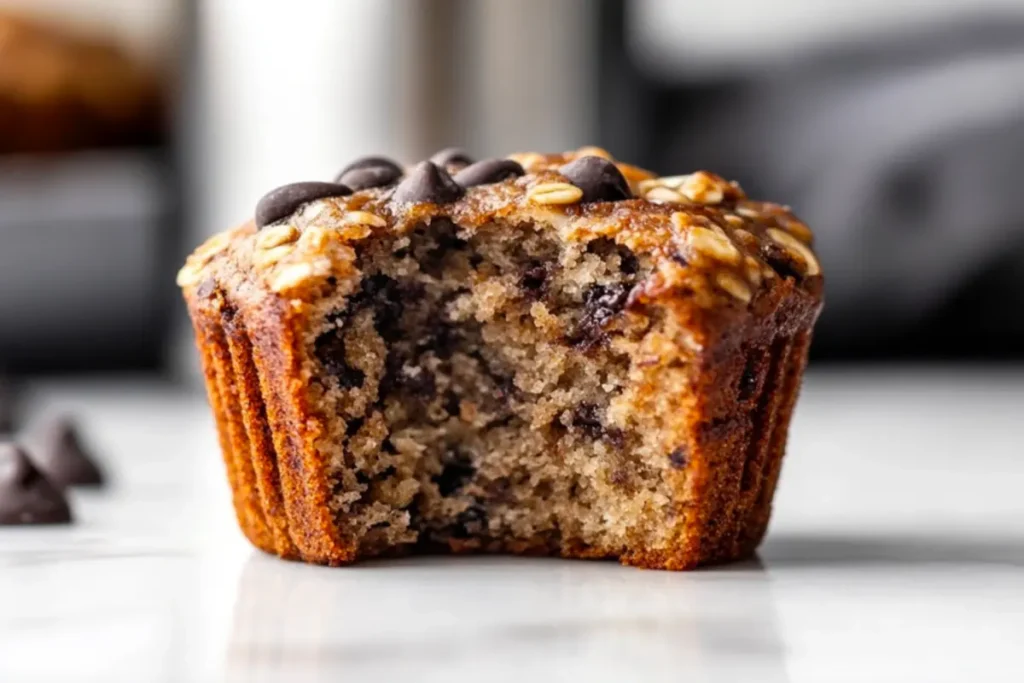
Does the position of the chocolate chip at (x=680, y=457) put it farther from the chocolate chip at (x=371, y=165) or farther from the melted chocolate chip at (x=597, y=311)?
the chocolate chip at (x=371, y=165)

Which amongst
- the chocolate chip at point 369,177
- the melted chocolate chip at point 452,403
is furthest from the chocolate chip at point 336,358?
the chocolate chip at point 369,177

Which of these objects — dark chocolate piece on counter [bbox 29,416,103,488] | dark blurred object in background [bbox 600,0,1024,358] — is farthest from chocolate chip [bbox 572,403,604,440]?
dark blurred object in background [bbox 600,0,1024,358]

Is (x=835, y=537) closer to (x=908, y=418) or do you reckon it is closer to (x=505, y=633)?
(x=505, y=633)

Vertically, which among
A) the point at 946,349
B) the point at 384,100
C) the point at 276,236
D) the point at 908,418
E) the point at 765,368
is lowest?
the point at 946,349

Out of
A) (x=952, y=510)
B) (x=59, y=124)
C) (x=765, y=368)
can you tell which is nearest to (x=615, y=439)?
(x=765, y=368)

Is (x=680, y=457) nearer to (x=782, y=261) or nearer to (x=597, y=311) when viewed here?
(x=597, y=311)

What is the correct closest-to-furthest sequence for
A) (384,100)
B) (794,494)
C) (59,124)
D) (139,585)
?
(139,585)
(794,494)
(384,100)
(59,124)

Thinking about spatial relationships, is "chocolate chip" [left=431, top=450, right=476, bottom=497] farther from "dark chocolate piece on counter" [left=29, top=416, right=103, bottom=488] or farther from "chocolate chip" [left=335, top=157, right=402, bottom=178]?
"dark chocolate piece on counter" [left=29, top=416, right=103, bottom=488]
